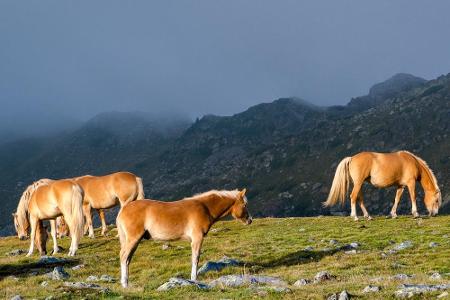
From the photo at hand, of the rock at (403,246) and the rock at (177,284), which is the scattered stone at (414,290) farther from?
the rock at (403,246)

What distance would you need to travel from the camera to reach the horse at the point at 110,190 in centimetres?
2978

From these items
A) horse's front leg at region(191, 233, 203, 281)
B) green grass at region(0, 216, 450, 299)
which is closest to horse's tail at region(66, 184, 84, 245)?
green grass at region(0, 216, 450, 299)

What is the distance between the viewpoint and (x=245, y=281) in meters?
14.6

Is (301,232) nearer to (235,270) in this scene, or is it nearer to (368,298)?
(235,270)

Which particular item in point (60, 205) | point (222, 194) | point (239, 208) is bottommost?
point (60, 205)

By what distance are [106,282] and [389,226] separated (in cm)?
1704

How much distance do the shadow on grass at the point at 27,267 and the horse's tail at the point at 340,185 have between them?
16.0 metres

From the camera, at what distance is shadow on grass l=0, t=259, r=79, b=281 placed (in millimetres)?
19259

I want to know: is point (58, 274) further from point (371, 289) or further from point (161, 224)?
point (371, 289)

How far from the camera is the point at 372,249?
21.8 meters

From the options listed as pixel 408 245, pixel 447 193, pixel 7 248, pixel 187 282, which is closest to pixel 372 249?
pixel 408 245

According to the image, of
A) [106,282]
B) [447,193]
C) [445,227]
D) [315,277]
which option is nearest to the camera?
[315,277]

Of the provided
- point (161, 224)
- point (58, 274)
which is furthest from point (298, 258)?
point (58, 274)

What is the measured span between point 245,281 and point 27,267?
392 inches
